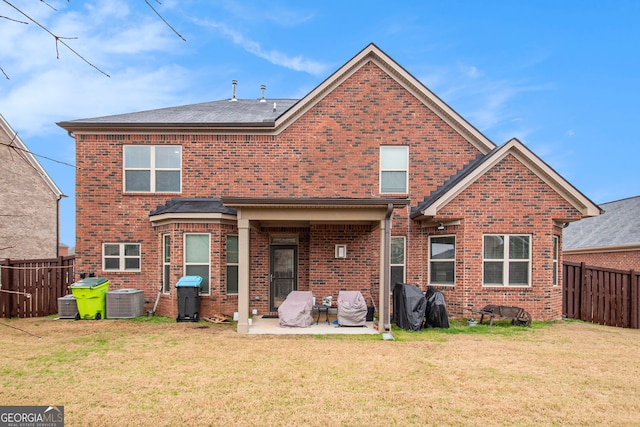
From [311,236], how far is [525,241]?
6.19m

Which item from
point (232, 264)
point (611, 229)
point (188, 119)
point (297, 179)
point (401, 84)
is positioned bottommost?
point (232, 264)

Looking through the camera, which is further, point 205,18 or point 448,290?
point 448,290

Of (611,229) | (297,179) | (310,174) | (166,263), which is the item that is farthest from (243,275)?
(611,229)

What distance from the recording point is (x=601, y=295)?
11750mm

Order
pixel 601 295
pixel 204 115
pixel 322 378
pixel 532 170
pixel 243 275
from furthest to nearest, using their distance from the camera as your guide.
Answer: pixel 204 115
pixel 601 295
pixel 532 170
pixel 243 275
pixel 322 378

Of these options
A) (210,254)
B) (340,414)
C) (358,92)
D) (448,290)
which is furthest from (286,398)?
(358,92)

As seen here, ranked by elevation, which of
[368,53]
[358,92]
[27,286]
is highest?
[368,53]

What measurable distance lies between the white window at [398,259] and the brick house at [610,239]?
11.2 m

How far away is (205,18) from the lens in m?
2.67

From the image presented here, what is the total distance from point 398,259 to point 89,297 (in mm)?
9149

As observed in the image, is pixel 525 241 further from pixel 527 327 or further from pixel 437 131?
pixel 437 131

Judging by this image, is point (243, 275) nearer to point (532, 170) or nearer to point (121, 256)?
point (121, 256)

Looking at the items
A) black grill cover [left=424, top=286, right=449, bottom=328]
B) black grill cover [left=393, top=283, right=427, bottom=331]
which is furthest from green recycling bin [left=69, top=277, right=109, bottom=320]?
black grill cover [left=424, top=286, right=449, bottom=328]

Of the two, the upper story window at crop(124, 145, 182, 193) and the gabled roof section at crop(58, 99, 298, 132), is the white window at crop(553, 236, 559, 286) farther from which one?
the upper story window at crop(124, 145, 182, 193)
